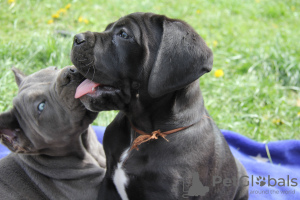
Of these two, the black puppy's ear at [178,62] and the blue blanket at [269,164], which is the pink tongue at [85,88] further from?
the blue blanket at [269,164]

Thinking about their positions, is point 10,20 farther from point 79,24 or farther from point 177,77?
point 177,77

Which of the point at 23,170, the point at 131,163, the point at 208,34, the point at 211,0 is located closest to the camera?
the point at 131,163

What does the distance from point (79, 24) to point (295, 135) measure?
4.83m

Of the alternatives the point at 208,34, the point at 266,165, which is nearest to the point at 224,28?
the point at 208,34

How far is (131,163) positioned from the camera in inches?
127

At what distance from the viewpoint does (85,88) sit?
10.4 ft

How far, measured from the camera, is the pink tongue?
3104mm

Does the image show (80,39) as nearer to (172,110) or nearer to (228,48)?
(172,110)

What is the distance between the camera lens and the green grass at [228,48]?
5703 mm

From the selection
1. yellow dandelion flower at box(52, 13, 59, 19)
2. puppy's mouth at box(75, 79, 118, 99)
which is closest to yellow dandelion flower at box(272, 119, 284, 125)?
puppy's mouth at box(75, 79, 118, 99)

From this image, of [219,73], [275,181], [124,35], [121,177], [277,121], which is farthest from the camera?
[219,73]

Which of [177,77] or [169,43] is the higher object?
[169,43]

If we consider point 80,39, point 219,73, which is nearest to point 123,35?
point 80,39

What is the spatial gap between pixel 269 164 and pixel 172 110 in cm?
244
